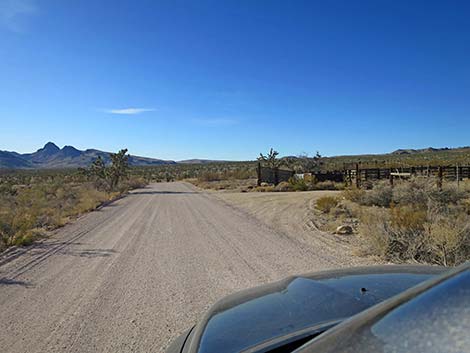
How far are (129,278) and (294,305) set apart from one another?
17.4 ft

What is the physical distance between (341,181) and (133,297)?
36688 millimetres

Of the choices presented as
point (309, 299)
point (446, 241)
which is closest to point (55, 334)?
point (309, 299)

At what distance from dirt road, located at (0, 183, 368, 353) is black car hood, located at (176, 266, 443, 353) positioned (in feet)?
6.85

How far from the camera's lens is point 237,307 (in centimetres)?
287

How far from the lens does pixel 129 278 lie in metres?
7.32

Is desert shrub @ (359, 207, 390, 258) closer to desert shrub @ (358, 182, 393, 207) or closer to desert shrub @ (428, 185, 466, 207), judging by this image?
desert shrub @ (428, 185, 466, 207)

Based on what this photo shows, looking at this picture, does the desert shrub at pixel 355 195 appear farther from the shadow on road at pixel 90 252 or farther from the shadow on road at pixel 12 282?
the shadow on road at pixel 12 282

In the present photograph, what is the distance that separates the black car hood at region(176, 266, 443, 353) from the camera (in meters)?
2.26

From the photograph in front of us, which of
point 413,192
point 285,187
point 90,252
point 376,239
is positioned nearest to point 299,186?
point 285,187

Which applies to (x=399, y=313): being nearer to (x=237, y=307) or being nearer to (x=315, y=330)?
(x=315, y=330)

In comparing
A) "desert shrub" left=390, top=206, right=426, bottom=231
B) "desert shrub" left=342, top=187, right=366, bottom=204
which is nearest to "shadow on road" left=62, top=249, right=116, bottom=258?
"desert shrub" left=390, top=206, right=426, bottom=231

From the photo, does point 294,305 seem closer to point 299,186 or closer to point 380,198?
point 380,198

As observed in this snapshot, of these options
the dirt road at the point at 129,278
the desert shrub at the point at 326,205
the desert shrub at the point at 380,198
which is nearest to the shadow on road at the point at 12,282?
the dirt road at the point at 129,278

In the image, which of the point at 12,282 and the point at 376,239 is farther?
the point at 376,239
